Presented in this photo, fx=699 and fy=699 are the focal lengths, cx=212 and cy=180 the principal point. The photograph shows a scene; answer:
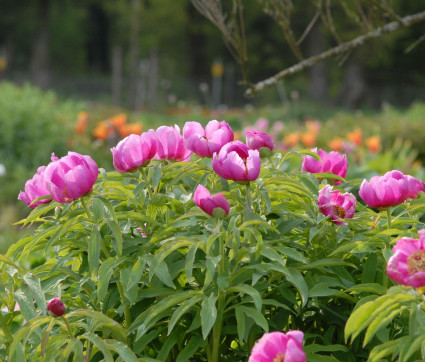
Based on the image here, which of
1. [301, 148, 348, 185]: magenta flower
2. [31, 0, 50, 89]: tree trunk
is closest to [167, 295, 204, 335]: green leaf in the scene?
[301, 148, 348, 185]: magenta flower

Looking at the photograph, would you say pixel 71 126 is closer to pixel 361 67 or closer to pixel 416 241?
pixel 416 241

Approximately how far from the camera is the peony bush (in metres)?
1.42

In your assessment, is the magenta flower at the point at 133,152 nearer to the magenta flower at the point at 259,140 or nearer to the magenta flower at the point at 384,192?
the magenta flower at the point at 259,140

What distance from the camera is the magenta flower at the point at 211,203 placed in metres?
1.44

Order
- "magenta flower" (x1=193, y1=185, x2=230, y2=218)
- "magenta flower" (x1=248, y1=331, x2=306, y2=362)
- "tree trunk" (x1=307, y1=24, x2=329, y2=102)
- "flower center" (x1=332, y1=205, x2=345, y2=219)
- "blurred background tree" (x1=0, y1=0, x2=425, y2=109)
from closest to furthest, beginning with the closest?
1. "magenta flower" (x1=248, y1=331, x2=306, y2=362)
2. "magenta flower" (x1=193, y1=185, x2=230, y2=218)
3. "flower center" (x1=332, y1=205, x2=345, y2=219)
4. "blurred background tree" (x1=0, y1=0, x2=425, y2=109)
5. "tree trunk" (x1=307, y1=24, x2=329, y2=102)

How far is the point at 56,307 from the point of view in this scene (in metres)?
1.35

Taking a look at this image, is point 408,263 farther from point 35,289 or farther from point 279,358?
point 35,289

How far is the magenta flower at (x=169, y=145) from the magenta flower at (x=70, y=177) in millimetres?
227

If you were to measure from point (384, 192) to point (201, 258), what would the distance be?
0.44 m

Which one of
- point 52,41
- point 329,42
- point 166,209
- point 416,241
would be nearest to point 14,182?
point 166,209

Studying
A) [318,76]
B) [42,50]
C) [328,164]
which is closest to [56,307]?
[328,164]

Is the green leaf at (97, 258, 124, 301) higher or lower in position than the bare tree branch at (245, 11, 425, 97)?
lower

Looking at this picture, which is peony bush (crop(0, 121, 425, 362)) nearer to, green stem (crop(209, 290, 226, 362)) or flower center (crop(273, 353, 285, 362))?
green stem (crop(209, 290, 226, 362))

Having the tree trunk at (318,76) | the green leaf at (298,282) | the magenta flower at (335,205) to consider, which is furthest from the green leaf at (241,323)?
the tree trunk at (318,76)
